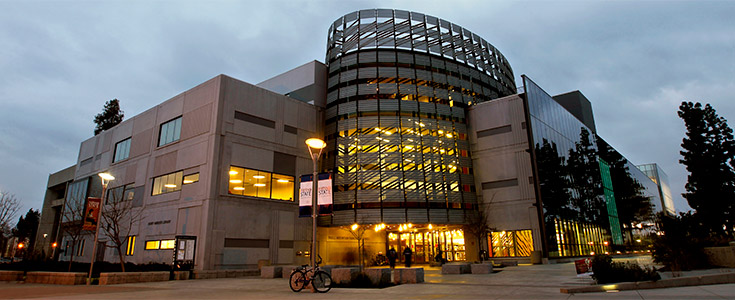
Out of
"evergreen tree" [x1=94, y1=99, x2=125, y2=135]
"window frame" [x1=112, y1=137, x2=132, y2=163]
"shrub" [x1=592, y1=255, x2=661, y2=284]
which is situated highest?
"evergreen tree" [x1=94, y1=99, x2=125, y2=135]

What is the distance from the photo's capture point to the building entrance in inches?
1642

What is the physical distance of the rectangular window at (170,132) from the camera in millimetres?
38441

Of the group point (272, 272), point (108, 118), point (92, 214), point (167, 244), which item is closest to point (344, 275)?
A: point (272, 272)

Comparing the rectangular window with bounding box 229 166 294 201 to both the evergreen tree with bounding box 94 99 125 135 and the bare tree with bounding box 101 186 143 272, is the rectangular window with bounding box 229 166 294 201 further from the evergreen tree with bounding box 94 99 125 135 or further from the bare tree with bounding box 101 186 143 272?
the evergreen tree with bounding box 94 99 125 135

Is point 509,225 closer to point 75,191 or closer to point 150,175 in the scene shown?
point 150,175

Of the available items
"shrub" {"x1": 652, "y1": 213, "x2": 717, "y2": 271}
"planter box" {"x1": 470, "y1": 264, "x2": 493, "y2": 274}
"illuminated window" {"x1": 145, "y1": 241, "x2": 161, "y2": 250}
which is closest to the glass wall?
"planter box" {"x1": 470, "y1": 264, "x2": 493, "y2": 274}

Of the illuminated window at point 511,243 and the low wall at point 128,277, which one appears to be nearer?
the low wall at point 128,277

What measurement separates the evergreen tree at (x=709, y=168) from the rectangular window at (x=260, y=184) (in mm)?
41545

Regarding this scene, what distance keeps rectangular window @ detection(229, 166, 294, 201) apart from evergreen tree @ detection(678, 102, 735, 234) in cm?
4154

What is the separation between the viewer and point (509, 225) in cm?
3878

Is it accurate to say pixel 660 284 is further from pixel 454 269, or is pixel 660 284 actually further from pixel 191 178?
pixel 191 178

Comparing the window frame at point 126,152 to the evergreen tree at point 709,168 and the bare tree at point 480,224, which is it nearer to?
the bare tree at point 480,224

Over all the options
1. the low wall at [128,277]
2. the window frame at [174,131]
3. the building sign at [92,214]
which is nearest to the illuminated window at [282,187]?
the window frame at [174,131]

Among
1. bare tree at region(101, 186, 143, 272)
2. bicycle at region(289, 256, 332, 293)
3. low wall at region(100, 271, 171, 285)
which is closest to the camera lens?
bicycle at region(289, 256, 332, 293)
